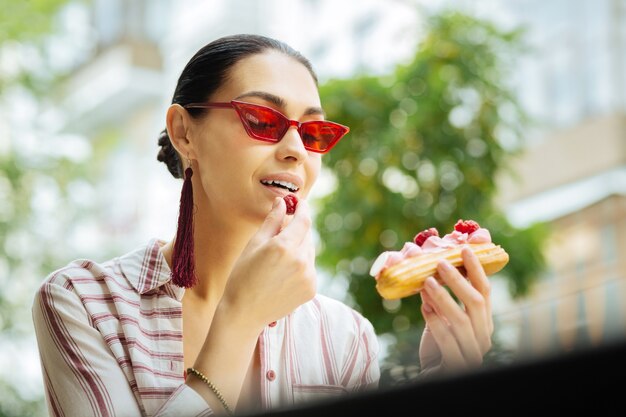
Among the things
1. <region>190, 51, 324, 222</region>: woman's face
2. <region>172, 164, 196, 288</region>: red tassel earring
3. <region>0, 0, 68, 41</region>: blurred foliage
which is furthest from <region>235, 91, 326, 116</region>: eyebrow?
<region>0, 0, 68, 41</region>: blurred foliage

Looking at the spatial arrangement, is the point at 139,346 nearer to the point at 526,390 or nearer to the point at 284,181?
the point at 284,181

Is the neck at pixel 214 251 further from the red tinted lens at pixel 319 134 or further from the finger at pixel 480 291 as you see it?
the finger at pixel 480 291

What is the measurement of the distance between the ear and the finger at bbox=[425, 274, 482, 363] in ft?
1.10

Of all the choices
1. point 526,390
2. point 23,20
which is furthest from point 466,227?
point 23,20

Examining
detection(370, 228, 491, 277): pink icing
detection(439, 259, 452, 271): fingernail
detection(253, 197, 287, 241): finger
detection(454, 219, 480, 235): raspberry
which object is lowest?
detection(439, 259, 452, 271): fingernail

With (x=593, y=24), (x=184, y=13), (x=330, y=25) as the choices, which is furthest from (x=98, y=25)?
(x=593, y=24)

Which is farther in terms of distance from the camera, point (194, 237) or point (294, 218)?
point (194, 237)

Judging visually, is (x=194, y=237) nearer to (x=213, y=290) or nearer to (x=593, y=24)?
(x=213, y=290)

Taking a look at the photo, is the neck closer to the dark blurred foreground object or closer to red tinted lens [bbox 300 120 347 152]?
red tinted lens [bbox 300 120 347 152]

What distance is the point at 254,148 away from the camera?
92 cm

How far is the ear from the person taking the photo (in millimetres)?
994

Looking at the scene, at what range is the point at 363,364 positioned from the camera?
1044 mm

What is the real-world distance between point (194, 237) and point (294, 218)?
224 millimetres

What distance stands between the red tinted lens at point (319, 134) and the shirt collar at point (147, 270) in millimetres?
209
